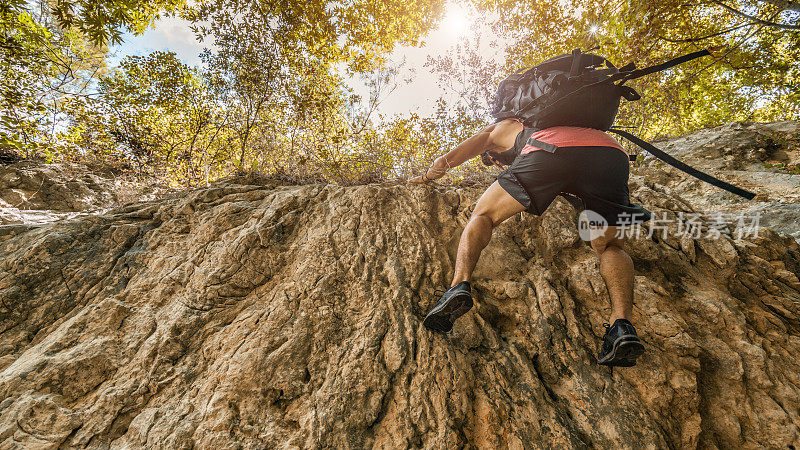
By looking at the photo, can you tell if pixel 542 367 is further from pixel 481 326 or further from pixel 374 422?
pixel 374 422

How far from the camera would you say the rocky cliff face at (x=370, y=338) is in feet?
5.87

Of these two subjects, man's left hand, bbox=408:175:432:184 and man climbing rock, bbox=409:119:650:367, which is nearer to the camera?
man climbing rock, bbox=409:119:650:367

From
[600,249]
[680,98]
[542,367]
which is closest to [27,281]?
[542,367]

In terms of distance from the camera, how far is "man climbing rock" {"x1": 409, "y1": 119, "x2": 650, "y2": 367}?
2.10 meters

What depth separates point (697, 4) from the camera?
5.41 meters

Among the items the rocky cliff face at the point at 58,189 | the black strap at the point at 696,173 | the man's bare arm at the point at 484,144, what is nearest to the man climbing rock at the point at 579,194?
the man's bare arm at the point at 484,144

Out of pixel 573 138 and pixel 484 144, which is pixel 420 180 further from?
pixel 573 138

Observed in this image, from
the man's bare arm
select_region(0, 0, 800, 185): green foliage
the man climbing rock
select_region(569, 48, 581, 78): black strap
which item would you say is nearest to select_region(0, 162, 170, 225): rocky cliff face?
select_region(0, 0, 800, 185): green foliage

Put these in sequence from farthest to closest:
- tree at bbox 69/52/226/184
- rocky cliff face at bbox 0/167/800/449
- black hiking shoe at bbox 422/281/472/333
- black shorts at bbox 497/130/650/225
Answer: tree at bbox 69/52/226/184
black shorts at bbox 497/130/650/225
black hiking shoe at bbox 422/281/472/333
rocky cliff face at bbox 0/167/800/449

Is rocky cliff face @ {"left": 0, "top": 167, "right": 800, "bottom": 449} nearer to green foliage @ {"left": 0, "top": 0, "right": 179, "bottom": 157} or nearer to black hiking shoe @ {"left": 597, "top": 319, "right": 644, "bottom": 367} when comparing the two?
black hiking shoe @ {"left": 597, "top": 319, "right": 644, "bottom": 367}

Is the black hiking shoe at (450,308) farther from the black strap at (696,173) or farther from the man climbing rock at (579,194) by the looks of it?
the black strap at (696,173)

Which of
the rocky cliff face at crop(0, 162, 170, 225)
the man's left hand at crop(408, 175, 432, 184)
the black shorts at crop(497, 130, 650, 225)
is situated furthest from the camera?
the rocky cliff face at crop(0, 162, 170, 225)

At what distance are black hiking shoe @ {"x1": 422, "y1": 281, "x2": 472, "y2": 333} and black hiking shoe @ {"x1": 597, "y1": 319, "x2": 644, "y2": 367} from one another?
3.76 ft

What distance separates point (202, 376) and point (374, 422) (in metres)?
1.41
